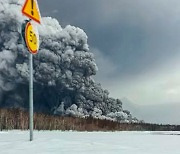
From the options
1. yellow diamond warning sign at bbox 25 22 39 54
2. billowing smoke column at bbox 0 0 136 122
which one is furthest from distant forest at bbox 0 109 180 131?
billowing smoke column at bbox 0 0 136 122

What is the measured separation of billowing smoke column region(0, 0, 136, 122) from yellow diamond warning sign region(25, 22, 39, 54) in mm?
70530

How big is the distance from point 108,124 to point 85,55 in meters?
→ 39.8

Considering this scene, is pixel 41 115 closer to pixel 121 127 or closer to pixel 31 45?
pixel 121 127

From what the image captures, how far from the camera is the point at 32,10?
6.46m

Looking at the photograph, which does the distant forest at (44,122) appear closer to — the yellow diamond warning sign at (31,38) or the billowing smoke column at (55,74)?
the yellow diamond warning sign at (31,38)

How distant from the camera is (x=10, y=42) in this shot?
8094 centimetres

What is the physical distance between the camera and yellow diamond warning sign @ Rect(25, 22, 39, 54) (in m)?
6.30

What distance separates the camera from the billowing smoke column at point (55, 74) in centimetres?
8050

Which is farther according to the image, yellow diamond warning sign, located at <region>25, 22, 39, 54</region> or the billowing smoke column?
the billowing smoke column

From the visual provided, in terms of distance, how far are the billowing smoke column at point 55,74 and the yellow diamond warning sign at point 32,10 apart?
70.5 metres

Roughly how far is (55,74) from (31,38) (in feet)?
254

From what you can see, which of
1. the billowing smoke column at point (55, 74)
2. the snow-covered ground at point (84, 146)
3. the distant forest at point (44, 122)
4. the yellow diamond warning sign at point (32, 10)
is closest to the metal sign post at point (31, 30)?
the yellow diamond warning sign at point (32, 10)

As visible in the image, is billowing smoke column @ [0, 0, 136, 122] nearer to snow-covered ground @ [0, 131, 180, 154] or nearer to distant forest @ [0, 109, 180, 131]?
distant forest @ [0, 109, 180, 131]

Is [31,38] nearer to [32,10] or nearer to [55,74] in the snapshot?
[32,10]
